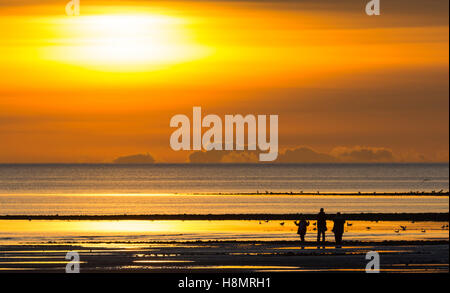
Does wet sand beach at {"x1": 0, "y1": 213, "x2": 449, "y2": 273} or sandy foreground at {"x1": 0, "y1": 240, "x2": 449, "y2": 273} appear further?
wet sand beach at {"x1": 0, "y1": 213, "x2": 449, "y2": 273}

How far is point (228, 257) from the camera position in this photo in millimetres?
43438

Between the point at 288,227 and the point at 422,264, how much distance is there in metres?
31.8

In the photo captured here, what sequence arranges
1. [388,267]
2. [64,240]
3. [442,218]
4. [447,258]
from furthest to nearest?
[442,218] → [64,240] → [447,258] → [388,267]

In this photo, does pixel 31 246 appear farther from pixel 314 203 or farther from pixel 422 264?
pixel 314 203

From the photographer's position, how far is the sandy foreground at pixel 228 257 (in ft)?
126

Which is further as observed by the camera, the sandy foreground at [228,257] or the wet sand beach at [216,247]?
the wet sand beach at [216,247]

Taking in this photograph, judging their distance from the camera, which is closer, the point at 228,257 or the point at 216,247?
the point at 228,257

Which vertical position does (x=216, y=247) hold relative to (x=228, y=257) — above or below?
above

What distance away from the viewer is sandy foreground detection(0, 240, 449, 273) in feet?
126
